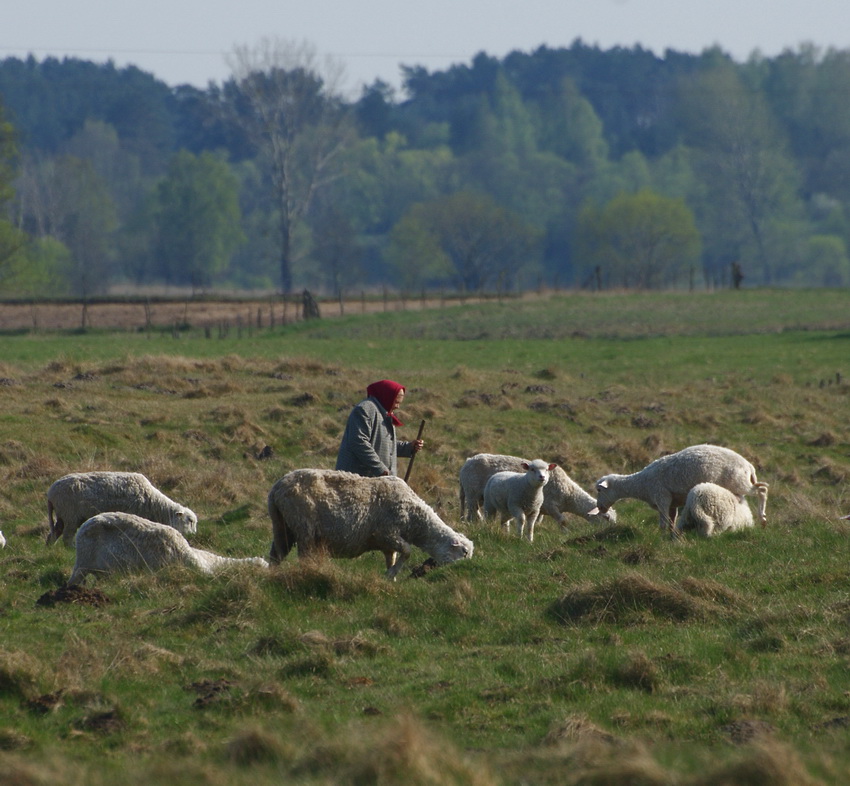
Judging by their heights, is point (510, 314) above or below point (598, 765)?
above

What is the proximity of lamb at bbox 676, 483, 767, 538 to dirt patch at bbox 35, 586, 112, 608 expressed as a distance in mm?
6307

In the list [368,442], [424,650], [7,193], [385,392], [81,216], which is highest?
[81,216]

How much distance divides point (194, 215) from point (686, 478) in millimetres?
103972

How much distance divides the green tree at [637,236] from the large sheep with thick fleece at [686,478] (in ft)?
293

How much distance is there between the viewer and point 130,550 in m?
11.4

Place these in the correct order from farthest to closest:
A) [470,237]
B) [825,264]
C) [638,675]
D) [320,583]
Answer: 1. [825,264]
2. [470,237]
3. [320,583]
4. [638,675]

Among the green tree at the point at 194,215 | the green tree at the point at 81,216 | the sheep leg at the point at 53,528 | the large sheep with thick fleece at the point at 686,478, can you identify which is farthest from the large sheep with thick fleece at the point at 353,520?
the green tree at the point at 81,216

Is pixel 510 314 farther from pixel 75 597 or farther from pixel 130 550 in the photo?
pixel 75 597

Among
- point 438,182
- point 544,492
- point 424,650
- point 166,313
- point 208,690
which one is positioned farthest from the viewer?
point 438,182

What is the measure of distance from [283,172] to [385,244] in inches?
1466

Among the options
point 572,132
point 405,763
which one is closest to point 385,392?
point 405,763

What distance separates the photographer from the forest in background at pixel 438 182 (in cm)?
10450

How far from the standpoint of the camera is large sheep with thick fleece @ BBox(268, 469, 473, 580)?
11.4 meters

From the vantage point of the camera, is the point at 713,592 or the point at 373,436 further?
the point at 373,436
